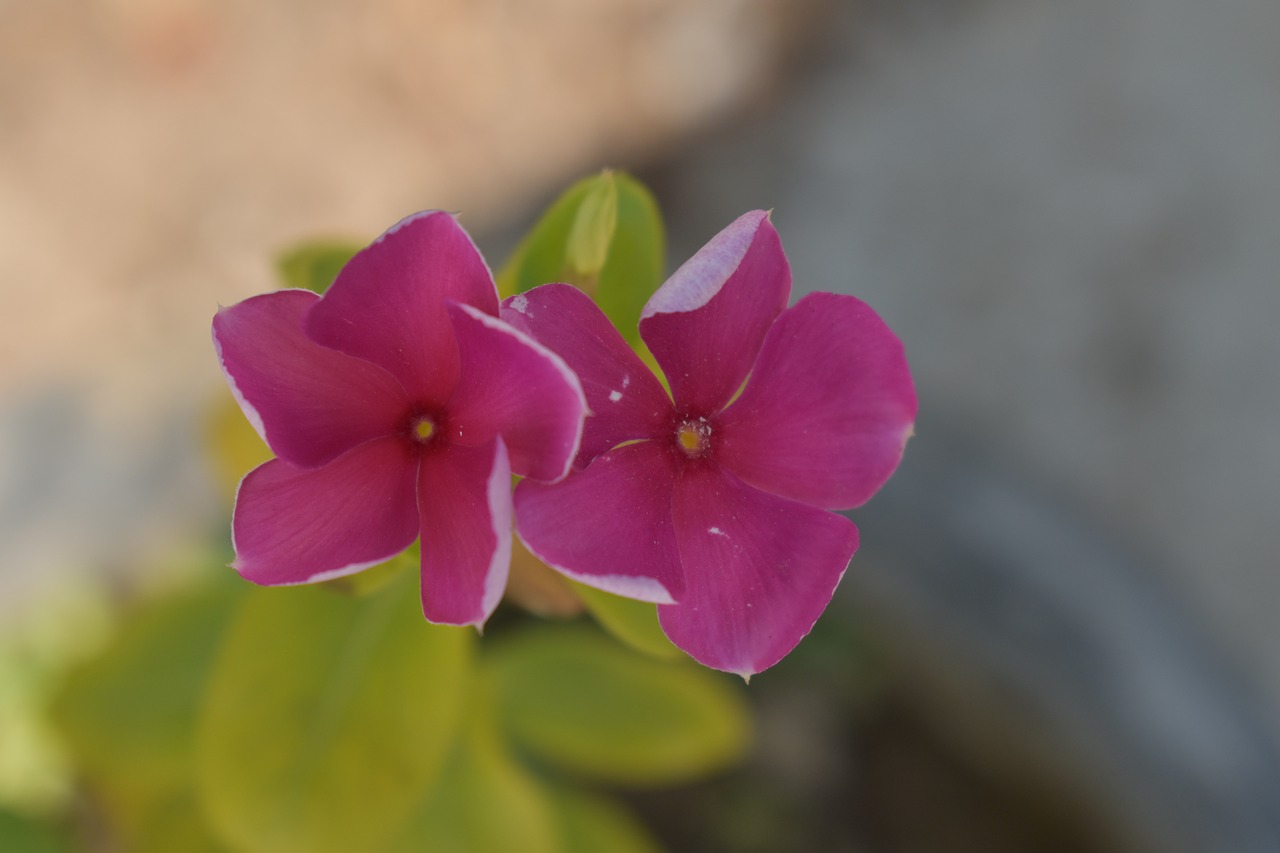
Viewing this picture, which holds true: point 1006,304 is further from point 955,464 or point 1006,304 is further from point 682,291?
point 682,291

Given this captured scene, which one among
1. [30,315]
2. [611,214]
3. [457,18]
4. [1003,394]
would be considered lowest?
[1003,394]

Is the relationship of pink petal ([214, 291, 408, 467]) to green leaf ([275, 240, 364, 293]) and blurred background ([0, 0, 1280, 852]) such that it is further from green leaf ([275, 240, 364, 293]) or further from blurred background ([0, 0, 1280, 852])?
blurred background ([0, 0, 1280, 852])

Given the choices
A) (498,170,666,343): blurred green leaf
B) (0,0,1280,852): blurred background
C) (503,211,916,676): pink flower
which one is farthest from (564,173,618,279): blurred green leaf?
(0,0,1280,852): blurred background

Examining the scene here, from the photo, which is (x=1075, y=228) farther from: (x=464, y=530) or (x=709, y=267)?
(x=464, y=530)

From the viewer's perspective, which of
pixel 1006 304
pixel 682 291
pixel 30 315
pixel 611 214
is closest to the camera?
pixel 682 291

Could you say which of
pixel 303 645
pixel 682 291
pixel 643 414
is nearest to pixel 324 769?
pixel 303 645

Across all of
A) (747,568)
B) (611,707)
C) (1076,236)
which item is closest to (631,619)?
(747,568)

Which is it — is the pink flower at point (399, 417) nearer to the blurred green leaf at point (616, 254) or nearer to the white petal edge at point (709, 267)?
the white petal edge at point (709, 267)
